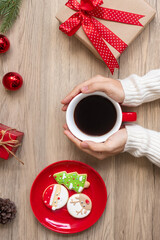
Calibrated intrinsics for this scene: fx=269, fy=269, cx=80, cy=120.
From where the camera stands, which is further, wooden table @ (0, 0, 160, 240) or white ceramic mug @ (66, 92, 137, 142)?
wooden table @ (0, 0, 160, 240)

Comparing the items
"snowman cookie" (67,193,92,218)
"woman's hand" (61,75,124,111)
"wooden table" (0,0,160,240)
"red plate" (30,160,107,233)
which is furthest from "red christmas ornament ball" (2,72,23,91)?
"snowman cookie" (67,193,92,218)

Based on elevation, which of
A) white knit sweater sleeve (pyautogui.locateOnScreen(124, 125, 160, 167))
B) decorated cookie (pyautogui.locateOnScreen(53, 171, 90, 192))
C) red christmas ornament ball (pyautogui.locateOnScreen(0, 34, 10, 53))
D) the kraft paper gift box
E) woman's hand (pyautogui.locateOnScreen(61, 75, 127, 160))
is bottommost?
decorated cookie (pyautogui.locateOnScreen(53, 171, 90, 192))

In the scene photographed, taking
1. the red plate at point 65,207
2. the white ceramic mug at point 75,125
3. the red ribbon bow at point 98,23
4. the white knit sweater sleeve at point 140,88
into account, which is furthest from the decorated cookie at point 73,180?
the red ribbon bow at point 98,23

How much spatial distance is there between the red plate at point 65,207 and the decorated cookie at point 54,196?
24mm

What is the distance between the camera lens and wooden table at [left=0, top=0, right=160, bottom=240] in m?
0.89

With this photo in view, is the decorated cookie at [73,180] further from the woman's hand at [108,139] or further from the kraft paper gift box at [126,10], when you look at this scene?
the kraft paper gift box at [126,10]

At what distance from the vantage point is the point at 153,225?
0.91 meters

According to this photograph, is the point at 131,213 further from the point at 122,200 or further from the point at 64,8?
the point at 64,8

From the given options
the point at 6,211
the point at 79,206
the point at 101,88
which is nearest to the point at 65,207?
the point at 79,206

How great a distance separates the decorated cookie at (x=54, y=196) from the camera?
88cm

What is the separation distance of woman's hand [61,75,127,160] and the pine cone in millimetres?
310

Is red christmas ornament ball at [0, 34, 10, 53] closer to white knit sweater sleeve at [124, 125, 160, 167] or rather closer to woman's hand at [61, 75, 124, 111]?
woman's hand at [61, 75, 124, 111]

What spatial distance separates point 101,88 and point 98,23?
20 cm

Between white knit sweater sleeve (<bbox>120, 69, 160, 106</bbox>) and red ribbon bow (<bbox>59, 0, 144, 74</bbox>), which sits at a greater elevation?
red ribbon bow (<bbox>59, 0, 144, 74</bbox>)
